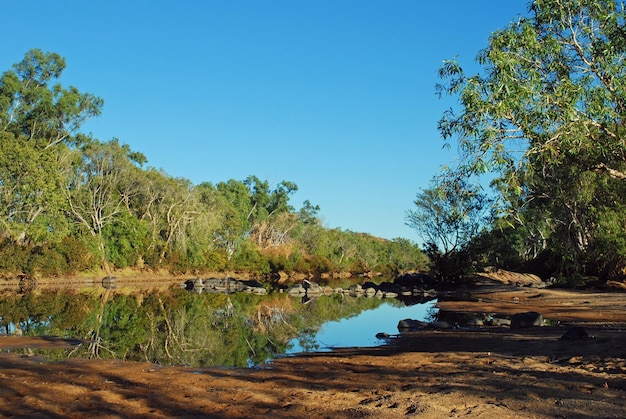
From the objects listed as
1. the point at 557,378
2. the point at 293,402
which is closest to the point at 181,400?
the point at 293,402

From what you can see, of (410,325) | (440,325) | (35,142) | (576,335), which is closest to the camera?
(576,335)

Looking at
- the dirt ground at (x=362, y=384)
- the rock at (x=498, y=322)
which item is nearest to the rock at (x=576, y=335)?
the dirt ground at (x=362, y=384)

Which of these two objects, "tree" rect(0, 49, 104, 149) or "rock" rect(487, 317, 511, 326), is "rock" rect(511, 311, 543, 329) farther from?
"tree" rect(0, 49, 104, 149)

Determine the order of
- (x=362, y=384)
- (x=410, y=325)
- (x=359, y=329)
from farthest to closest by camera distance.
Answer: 1. (x=359, y=329)
2. (x=410, y=325)
3. (x=362, y=384)

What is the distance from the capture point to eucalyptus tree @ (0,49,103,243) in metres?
37.8

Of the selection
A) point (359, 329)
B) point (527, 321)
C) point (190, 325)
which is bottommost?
point (359, 329)

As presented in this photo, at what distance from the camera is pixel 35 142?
43.0m

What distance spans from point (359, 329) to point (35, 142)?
35.3m

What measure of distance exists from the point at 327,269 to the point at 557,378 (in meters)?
66.6

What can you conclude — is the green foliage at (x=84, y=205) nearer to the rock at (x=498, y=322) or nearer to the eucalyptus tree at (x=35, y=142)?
the eucalyptus tree at (x=35, y=142)

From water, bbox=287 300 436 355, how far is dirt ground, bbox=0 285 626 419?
6.51 ft

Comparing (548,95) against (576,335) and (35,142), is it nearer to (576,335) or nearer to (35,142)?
(576,335)

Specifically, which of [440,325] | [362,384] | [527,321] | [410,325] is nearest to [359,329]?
[410,325]

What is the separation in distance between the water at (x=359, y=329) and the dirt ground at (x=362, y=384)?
6.51 feet
